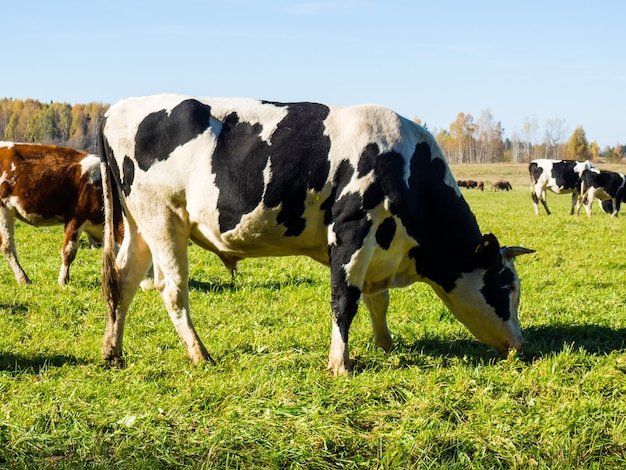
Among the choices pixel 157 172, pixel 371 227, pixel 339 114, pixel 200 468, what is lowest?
pixel 200 468

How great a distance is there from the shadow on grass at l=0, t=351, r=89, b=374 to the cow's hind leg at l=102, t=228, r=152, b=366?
268 mm

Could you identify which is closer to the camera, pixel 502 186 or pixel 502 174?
pixel 502 186

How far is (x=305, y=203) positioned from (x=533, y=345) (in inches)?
101

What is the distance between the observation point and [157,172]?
20.4 ft

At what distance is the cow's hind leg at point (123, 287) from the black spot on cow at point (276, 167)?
1.12m

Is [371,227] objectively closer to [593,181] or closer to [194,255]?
[194,255]

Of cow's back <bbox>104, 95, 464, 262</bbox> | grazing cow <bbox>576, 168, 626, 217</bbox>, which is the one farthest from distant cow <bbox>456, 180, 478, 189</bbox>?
cow's back <bbox>104, 95, 464, 262</bbox>

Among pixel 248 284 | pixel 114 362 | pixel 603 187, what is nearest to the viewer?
pixel 114 362

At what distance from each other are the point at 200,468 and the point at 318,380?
5.43 ft

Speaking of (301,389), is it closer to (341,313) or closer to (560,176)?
(341,313)

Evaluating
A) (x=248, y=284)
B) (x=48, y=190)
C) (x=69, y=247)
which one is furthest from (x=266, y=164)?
(x=48, y=190)

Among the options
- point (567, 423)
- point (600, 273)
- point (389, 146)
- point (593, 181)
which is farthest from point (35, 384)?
point (593, 181)

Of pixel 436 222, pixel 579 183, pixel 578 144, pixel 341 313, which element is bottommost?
pixel 341 313

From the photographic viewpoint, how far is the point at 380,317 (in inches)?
265
